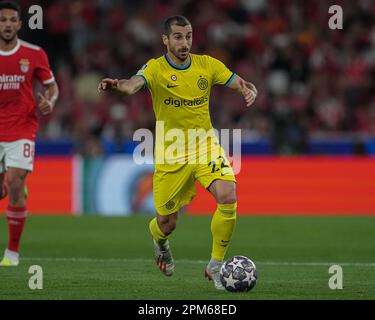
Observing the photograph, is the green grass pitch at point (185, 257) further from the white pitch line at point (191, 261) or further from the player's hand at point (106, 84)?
the player's hand at point (106, 84)

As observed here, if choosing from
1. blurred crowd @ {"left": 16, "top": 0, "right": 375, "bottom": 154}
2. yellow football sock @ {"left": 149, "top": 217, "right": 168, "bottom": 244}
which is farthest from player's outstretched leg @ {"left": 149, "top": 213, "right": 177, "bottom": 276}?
blurred crowd @ {"left": 16, "top": 0, "right": 375, "bottom": 154}

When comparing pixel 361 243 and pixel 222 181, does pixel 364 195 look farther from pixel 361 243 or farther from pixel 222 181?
pixel 222 181

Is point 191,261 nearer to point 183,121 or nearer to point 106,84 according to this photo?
point 183,121

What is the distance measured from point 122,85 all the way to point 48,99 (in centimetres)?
196

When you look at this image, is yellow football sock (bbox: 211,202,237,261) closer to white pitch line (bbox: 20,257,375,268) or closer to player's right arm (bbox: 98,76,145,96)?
player's right arm (bbox: 98,76,145,96)

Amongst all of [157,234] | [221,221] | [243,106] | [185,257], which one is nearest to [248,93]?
[221,221]

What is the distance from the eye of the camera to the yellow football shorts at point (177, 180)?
9.74 metres

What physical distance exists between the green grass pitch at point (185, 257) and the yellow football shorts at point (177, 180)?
0.75 metres

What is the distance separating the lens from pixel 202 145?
32.5 ft

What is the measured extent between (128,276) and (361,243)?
4671 millimetres

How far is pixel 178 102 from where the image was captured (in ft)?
32.3
